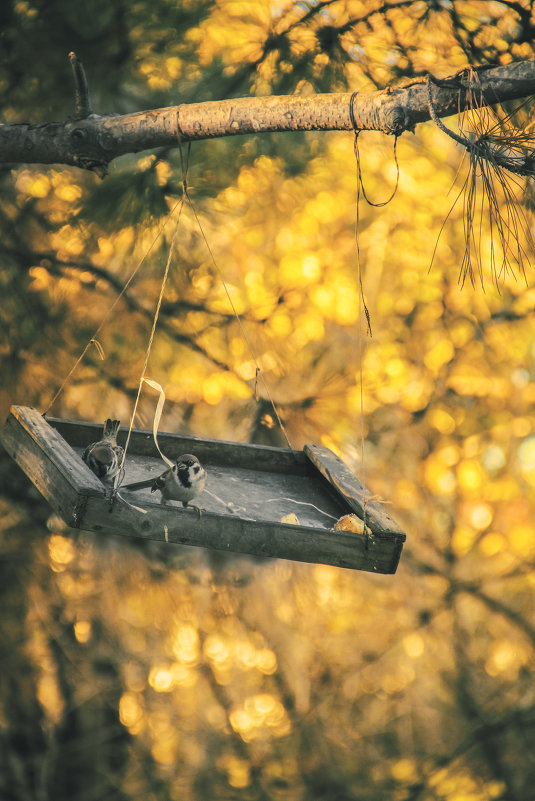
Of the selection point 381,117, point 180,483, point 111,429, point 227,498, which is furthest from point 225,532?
point 381,117

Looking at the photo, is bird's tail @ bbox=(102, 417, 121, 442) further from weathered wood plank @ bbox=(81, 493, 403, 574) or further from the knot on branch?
the knot on branch

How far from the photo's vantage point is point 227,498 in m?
1.60

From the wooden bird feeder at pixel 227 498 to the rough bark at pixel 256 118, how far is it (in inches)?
24.3

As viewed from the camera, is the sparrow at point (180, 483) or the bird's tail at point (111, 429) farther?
the bird's tail at point (111, 429)

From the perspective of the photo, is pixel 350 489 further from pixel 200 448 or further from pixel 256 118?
pixel 256 118

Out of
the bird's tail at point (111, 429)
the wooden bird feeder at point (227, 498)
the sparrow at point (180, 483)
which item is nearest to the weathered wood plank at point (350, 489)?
the wooden bird feeder at point (227, 498)

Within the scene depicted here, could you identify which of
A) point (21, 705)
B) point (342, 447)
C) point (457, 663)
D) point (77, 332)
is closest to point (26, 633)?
point (21, 705)

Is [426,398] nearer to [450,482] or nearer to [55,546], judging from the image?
[450,482]

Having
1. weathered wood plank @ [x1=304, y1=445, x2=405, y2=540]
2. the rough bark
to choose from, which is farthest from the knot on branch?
weathered wood plank @ [x1=304, y1=445, x2=405, y2=540]

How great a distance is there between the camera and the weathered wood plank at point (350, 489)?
1.32 metres

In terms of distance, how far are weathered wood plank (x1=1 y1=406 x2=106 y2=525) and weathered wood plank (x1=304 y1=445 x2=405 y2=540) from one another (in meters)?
0.51

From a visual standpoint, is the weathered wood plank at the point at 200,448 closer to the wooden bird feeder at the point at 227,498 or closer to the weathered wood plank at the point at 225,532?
the wooden bird feeder at the point at 227,498

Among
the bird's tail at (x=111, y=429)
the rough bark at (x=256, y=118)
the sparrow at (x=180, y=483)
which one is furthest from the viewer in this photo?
the bird's tail at (x=111, y=429)

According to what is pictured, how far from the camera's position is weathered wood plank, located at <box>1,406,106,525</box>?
1.23m
